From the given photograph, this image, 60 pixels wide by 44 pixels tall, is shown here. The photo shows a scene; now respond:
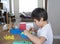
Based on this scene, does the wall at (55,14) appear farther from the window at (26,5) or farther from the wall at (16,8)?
the wall at (16,8)

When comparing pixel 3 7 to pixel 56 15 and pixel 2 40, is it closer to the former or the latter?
pixel 56 15

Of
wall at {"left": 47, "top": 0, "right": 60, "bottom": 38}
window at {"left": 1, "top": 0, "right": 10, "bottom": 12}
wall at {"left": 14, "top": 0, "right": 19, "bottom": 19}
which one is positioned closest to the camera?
window at {"left": 1, "top": 0, "right": 10, "bottom": 12}

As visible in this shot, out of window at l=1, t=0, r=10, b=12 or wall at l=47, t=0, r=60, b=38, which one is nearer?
window at l=1, t=0, r=10, b=12

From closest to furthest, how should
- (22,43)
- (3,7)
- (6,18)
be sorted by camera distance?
(22,43) → (6,18) → (3,7)

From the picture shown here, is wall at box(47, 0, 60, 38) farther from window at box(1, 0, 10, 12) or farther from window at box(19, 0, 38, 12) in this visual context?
window at box(1, 0, 10, 12)

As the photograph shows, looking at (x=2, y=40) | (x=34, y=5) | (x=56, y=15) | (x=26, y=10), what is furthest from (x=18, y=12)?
(x=2, y=40)

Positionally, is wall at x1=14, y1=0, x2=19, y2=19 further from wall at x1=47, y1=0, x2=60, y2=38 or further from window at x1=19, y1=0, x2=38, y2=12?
wall at x1=47, y1=0, x2=60, y2=38

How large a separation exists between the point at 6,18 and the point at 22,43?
164 cm

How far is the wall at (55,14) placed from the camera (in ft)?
11.2

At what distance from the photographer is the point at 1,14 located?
2.85m

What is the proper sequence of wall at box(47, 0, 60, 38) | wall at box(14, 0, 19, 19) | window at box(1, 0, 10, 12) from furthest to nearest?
1. wall at box(47, 0, 60, 38)
2. wall at box(14, 0, 19, 19)
3. window at box(1, 0, 10, 12)

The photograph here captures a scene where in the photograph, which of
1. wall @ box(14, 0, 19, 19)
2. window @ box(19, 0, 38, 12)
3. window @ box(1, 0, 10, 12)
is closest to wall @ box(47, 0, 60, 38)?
window @ box(19, 0, 38, 12)

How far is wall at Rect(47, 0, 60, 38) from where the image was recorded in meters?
3.41

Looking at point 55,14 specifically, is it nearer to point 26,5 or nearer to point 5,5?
point 26,5
